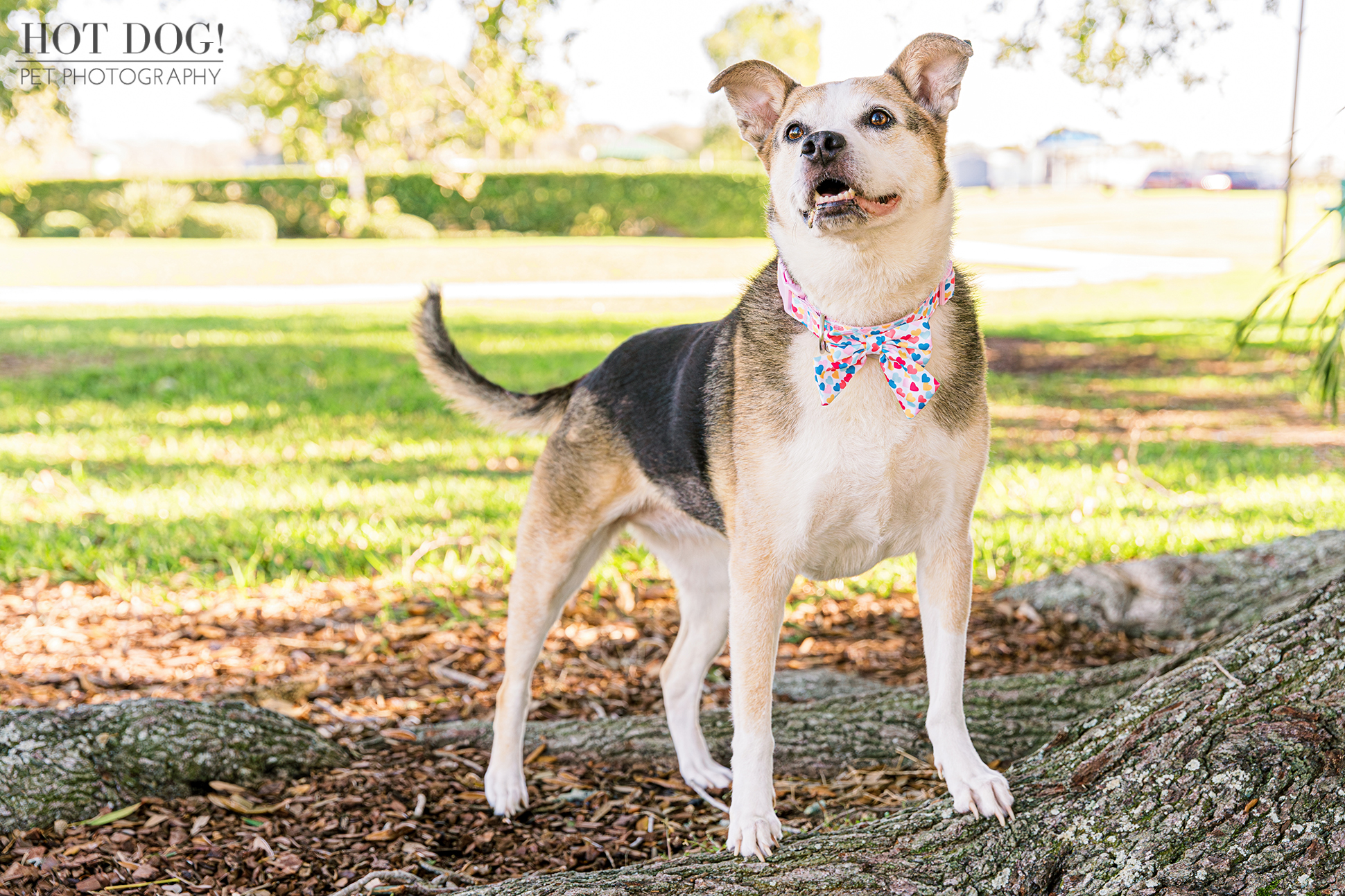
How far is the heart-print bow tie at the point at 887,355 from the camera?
2.70 metres

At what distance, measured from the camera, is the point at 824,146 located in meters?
2.59

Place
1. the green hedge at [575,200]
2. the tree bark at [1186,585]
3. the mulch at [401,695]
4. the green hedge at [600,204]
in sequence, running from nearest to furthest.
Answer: the mulch at [401,695] → the tree bark at [1186,585] → the green hedge at [575,200] → the green hedge at [600,204]

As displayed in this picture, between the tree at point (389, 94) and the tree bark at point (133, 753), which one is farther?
the tree at point (389, 94)

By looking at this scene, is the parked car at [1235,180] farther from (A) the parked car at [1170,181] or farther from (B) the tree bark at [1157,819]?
(B) the tree bark at [1157,819]

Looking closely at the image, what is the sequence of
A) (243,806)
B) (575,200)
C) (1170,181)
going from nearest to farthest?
(243,806) → (575,200) → (1170,181)

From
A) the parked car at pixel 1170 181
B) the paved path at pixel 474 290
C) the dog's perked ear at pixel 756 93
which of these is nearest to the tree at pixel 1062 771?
the dog's perked ear at pixel 756 93

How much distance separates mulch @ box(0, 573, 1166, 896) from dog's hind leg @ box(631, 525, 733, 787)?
133mm

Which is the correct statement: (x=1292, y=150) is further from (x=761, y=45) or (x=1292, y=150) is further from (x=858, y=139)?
(x=761, y=45)

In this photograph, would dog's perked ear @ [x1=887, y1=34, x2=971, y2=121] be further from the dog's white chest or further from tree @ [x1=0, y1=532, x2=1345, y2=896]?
tree @ [x1=0, y1=532, x2=1345, y2=896]

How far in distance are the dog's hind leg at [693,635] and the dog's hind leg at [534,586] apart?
0.85 feet

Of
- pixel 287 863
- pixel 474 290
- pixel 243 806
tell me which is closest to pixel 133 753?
pixel 243 806

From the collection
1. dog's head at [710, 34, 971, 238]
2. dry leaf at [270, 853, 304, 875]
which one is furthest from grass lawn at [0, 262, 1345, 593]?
dog's head at [710, 34, 971, 238]

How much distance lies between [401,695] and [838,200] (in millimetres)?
2834

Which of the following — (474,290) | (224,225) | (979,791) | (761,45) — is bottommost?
(979,791)
